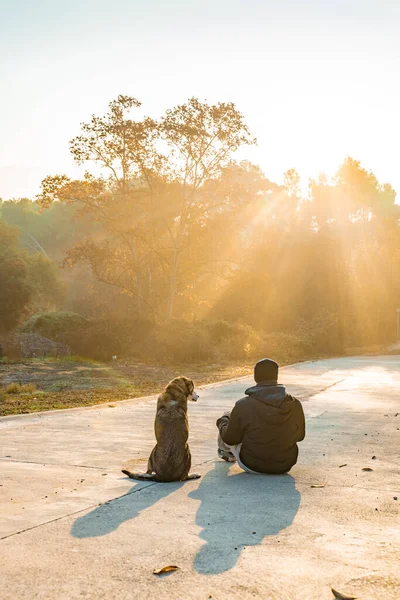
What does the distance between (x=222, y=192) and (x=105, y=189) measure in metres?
5.88

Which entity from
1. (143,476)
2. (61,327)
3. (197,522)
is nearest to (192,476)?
(143,476)

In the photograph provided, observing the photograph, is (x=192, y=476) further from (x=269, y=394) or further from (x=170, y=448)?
(x=269, y=394)

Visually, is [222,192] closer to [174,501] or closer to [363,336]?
[363,336]

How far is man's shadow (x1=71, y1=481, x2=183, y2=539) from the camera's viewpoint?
5922 mm

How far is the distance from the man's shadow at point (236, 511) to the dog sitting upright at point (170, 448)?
0.31 metres

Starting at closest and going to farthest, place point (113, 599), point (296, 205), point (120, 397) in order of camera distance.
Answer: point (113, 599) → point (120, 397) → point (296, 205)

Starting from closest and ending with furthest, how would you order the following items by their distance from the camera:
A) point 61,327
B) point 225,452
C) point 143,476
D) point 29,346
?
point 143,476
point 225,452
point 29,346
point 61,327

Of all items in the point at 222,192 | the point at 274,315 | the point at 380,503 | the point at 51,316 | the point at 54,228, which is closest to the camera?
the point at 380,503

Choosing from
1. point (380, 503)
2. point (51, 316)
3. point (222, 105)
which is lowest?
point (380, 503)

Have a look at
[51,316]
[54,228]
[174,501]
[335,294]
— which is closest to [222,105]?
[51,316]

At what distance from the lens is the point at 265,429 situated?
8289 mm

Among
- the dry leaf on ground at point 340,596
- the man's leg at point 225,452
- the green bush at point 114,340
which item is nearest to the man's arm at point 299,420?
the man's leg at point 225,452

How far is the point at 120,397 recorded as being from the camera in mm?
17562

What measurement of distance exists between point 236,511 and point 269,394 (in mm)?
2023
